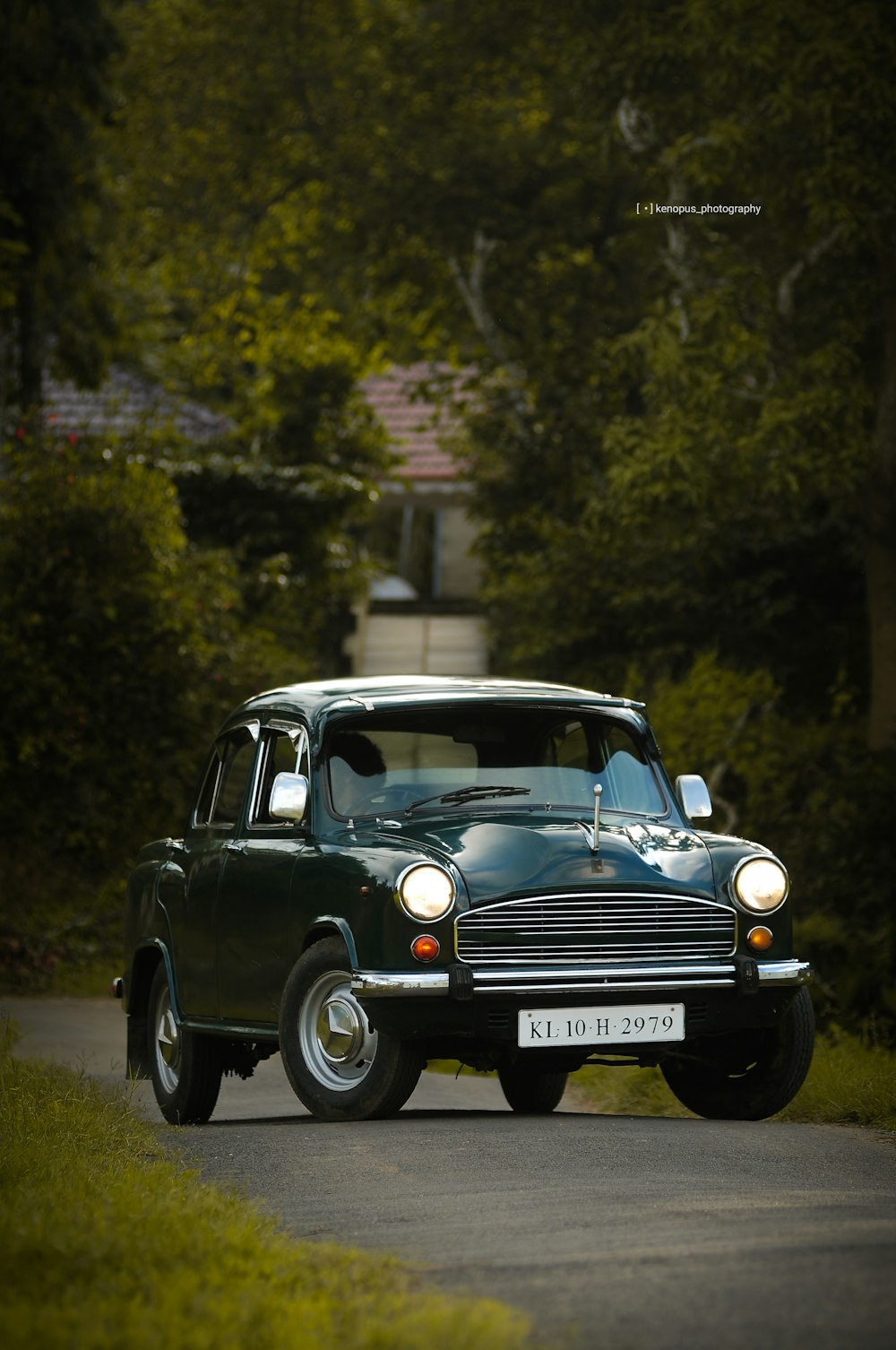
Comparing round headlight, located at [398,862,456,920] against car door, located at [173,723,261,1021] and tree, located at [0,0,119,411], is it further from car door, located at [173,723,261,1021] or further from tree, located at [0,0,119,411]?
tree, located at [0,0,119,411]

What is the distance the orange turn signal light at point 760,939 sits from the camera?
8.53 meters

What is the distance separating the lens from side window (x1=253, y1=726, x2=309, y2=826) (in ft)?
30.6

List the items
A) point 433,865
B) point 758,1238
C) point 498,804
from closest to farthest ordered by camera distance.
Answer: point 758,1238, point 433,865, point 498,804

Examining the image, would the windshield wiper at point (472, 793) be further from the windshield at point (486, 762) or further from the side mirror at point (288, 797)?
the side mirror at point (288, 797)

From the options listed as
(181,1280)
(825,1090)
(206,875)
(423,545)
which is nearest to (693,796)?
(825,1090)

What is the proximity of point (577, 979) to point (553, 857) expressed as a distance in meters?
0.49

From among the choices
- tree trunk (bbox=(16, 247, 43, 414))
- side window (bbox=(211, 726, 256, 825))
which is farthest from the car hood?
tree trunk (bbox=(16, 247, 43, 414))

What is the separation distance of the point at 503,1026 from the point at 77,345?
15.3 meters

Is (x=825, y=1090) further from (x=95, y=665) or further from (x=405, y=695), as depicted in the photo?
(x=95, y=665)

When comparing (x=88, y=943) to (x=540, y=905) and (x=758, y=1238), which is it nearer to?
(x=540, y=905)

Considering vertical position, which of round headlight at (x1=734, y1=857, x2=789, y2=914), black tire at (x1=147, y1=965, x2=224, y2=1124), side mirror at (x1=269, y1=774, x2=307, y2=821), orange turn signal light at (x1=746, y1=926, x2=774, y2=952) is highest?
side mirror at (x1=269, y1=774, x2=307, y2=821)

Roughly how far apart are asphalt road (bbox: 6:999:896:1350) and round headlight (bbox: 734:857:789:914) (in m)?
0.91

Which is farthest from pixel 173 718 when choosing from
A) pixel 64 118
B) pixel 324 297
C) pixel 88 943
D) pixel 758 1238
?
pixel 758 1238

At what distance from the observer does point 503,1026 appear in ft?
26.3
